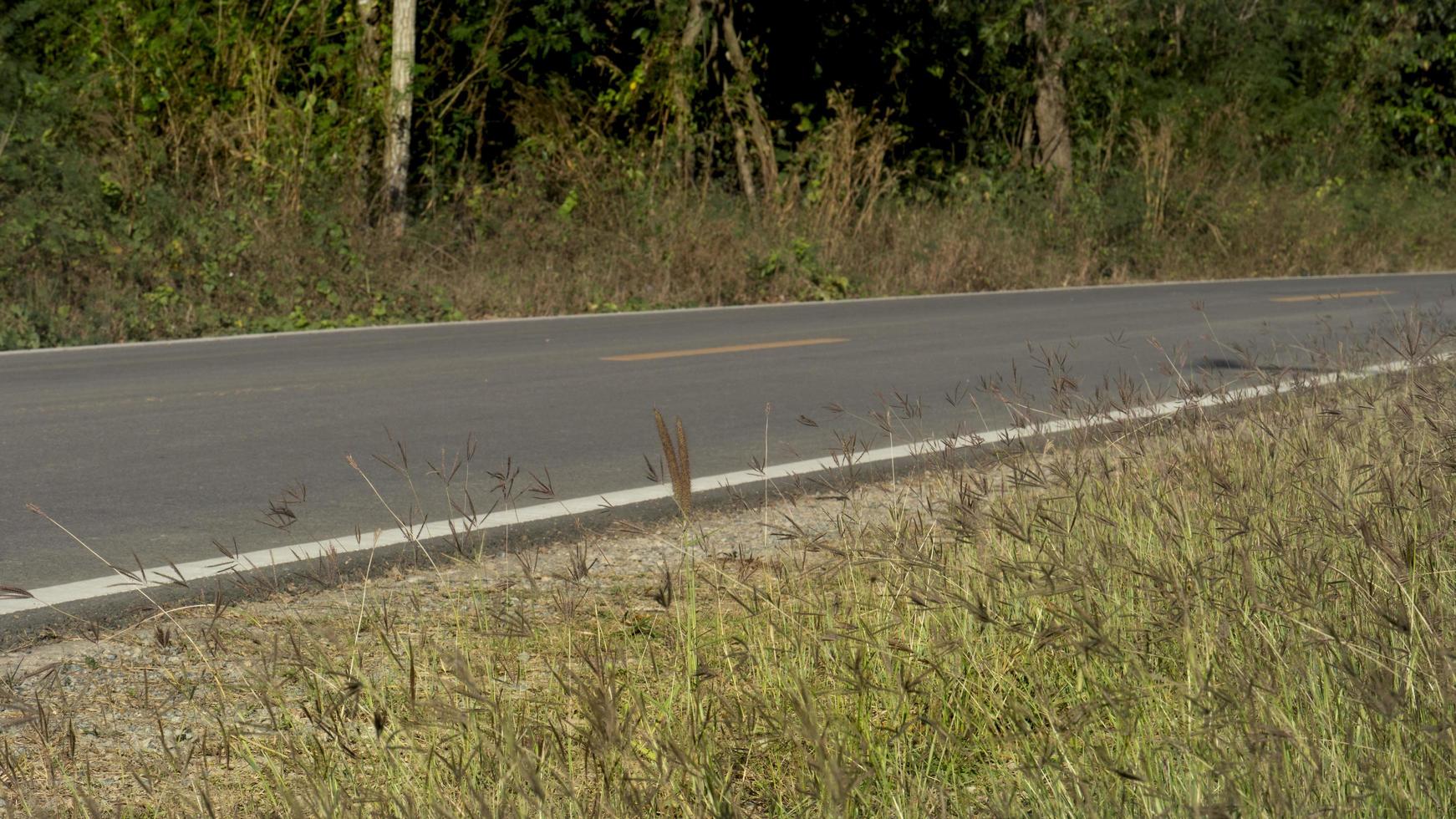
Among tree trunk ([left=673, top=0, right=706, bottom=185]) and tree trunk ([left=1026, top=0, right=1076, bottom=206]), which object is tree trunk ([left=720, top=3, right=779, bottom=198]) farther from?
tree trunk ([left=1026, top=0, right=1076, bottom=206])

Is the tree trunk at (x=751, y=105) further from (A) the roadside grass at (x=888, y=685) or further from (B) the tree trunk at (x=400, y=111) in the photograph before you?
(A) the roadside grass at (x=888, y=685)

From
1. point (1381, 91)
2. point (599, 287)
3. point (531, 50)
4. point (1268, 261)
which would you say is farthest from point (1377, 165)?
point (599, 287)

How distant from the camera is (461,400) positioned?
8.16 meters

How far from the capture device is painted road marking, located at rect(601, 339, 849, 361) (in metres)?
10.2

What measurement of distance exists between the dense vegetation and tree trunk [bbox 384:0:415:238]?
222 millimetres

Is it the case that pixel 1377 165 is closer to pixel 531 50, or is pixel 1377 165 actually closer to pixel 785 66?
pixel 785 66

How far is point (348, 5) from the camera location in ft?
59.3

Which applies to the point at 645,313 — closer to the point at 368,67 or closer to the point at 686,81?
the point at 368,67

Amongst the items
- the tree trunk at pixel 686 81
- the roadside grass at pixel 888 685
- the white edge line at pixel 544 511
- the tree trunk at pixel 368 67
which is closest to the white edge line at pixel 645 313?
the tree trunk at pixel 368 67

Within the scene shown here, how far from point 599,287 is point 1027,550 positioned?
11461mm

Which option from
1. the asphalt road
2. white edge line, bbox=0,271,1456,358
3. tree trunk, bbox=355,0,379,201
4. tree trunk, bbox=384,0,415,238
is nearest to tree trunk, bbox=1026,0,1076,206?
white edge line, bbox=0,271,1456,358

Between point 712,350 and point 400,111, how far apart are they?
723cm

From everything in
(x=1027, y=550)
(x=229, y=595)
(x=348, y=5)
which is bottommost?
(x=229, y=595)

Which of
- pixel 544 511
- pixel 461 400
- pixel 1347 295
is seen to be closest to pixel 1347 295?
pixel 1347 295
